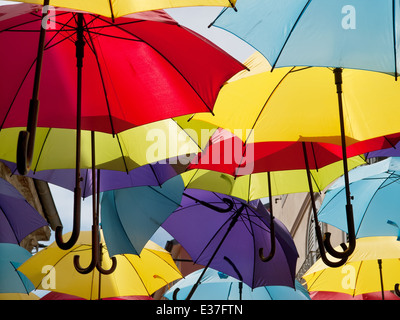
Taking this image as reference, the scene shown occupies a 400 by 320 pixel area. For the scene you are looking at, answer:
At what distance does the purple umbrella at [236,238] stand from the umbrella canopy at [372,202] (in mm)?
1001

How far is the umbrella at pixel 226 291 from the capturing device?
339 inches

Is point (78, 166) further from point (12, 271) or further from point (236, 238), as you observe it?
point (12, 271)

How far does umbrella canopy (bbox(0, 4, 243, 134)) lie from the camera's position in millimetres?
3979

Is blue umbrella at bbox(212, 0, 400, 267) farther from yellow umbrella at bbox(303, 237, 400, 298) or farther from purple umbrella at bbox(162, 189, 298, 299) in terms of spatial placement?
yellow umbrella at bbox(303, 237, 400, 298)

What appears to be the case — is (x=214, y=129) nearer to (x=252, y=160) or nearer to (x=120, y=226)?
(x=252, y=160)

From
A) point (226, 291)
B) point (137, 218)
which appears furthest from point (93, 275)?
point (226, 291)

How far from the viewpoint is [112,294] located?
25.4 ft

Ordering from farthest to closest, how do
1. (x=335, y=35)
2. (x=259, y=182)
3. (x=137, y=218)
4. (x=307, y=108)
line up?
(x=137, y=218)
(x=259, y=182)
(x=307, y=108)
(x=335, y=35)

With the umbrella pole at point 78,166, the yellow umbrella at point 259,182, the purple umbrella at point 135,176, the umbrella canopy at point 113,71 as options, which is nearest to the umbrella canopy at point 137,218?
the yellow umbrella at point 259,182

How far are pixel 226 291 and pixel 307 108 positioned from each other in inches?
199

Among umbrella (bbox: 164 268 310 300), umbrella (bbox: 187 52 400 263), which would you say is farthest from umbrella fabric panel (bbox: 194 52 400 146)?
umbrella (bbox: 164 268 310 300)

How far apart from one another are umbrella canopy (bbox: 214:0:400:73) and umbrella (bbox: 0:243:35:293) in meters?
5.32

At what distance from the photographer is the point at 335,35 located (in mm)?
3564

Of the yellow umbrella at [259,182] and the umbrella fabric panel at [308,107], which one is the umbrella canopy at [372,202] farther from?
the umbrella fabric panel at [308,107]
